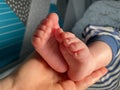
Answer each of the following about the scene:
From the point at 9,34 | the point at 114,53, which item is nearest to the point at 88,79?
the point at 114,53

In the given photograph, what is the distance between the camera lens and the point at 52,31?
0.57 m

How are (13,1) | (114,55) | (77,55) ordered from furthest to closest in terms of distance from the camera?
(13,1) → (114,55) → (77,55)

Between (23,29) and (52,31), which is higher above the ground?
(52,31)

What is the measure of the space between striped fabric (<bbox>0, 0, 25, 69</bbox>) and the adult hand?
252 mm

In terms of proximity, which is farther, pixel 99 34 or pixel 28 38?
pixel 28 38

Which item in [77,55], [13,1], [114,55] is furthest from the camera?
[13,1]

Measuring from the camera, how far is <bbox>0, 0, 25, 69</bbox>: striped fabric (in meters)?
0.82

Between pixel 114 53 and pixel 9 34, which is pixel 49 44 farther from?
pixel 9 34

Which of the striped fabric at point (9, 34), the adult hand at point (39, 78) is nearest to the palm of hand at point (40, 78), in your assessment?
the adult hand at point (39, 78)

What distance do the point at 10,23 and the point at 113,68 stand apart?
363 millimetres

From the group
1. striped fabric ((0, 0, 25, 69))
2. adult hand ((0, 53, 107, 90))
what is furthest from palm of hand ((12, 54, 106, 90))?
striped fabric ((0, 0, 25, 69))

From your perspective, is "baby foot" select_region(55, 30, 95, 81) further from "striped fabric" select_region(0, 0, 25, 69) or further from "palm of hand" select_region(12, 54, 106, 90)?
"striped fabric" select_region(0, 0, 25, 69)

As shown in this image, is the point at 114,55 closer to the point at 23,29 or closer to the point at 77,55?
the point at 77,55

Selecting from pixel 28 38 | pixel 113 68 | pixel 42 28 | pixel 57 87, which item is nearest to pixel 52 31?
pixel 42 28
